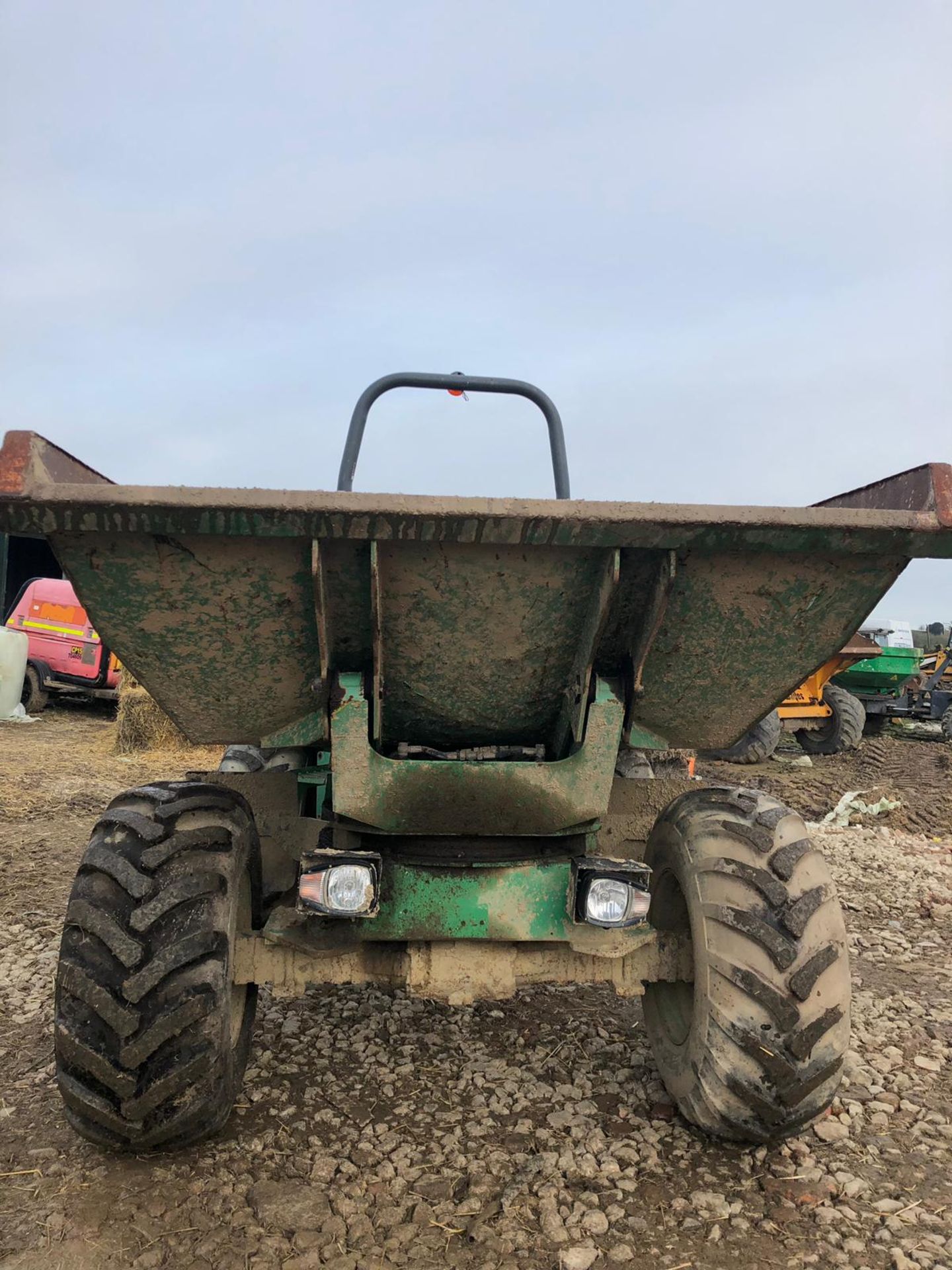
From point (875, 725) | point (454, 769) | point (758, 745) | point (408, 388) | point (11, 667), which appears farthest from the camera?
point (875, 725)

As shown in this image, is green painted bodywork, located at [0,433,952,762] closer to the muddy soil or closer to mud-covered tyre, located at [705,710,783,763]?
the muddy soil

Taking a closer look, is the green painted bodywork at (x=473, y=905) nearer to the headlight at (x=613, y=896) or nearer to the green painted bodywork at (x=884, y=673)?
the headlight at (x=613, y=896)

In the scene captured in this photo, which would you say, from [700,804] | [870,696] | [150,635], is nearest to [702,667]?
[700,804]

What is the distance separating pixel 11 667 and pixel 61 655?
1339 mm

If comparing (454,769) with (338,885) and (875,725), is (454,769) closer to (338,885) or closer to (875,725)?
(338,885)

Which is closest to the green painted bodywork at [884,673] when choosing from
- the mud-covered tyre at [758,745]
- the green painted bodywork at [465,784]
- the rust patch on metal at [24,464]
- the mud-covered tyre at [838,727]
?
the mud-covered tyre at [838,727]

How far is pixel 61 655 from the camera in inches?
590

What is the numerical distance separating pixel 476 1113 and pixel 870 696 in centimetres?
1561

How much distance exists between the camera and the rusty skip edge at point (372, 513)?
7.28ft

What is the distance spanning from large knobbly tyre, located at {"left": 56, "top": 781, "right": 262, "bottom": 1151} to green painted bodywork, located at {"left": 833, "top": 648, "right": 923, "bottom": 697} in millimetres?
15125

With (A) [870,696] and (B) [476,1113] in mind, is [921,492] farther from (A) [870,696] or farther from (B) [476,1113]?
(A) [870,696]

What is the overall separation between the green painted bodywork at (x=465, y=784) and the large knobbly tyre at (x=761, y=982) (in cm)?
41

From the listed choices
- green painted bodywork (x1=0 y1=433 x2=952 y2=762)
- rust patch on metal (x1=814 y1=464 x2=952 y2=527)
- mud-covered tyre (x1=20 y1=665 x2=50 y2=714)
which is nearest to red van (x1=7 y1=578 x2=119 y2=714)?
mud-covered tyre (x1=20 y1=665 x2=50 y2=714)

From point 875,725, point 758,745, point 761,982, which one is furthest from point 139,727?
point 875,725
